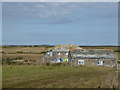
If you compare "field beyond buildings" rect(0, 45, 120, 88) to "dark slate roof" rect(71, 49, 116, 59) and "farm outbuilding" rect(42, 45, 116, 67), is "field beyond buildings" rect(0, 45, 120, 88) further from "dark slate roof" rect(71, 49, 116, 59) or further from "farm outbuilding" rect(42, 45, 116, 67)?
"dark slate roof" rect(71, 49, 116, 59)

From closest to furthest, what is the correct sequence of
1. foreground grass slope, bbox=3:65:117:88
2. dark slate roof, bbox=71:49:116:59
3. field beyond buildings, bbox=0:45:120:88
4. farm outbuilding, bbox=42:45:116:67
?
foreground grass slope, bbox=3:65:117:88, field beyond buildings, bbox=0:45:120:88, farm outbuilding, bbox=42:45:116:67, dark slate roof, bbox=71:49:116:59

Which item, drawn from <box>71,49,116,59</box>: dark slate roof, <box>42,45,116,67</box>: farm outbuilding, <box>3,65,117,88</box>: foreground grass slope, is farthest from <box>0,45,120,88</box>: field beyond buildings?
<box>71,49,116,59</box>: dark slate roof

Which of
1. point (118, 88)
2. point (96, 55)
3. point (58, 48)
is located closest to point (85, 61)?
point (96, 55)

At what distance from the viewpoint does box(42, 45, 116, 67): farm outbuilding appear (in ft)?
191

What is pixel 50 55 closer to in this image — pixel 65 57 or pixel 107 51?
pixel 65 57

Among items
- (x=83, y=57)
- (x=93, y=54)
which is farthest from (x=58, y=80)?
(x=93, y=54)

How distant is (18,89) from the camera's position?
69.2 ft

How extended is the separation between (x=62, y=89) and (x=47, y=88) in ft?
4.19

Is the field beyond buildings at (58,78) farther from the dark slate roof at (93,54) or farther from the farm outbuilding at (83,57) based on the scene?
the dark slate roof at (93,54)

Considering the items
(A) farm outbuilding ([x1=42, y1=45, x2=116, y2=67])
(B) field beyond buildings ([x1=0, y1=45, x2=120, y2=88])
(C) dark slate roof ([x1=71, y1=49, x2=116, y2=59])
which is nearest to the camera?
(B) field beyond buildings ([x1=0, y1=45, x2=120, y2=88])

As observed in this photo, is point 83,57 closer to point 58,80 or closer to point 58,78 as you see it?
point 58,78

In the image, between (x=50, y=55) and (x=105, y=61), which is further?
(x=50, y=55)

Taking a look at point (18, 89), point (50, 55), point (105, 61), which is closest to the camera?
point (18, 89)

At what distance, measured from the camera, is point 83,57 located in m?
58.8
